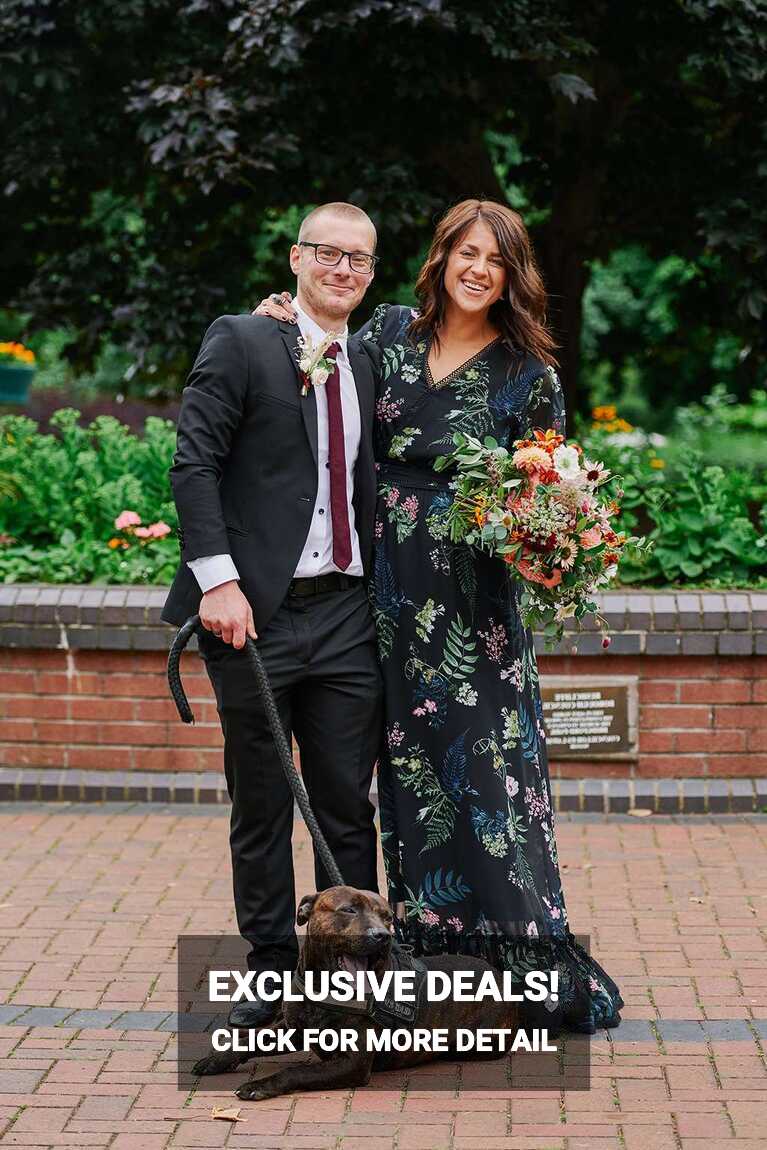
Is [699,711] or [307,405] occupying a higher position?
[307,405]

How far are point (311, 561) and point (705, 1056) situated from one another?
1.70 metres

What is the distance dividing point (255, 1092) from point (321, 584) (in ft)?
4.32

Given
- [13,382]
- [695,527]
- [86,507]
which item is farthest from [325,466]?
[13,382]

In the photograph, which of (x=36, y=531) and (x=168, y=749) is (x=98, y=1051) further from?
(x=36, y=531)

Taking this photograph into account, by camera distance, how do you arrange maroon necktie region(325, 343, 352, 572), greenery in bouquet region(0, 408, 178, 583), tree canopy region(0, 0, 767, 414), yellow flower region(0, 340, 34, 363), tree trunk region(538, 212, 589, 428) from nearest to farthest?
maroon necktie region(325, 343, 352, 572) → greenery in bouquet region(0, 408, 178, 583) → tree canopy region(0, 0, 767, 414) → tree trunk region(538, 212, 589, 428) → yellow flower region(0, 340, 34, 363)

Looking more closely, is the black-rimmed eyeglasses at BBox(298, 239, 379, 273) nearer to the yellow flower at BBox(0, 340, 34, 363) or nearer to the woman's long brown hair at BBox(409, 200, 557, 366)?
the woman's long brown hair at BBox(409, 200, 557, 366)

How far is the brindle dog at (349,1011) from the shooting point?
12.9 feet

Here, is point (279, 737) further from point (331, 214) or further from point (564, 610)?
point (331, 214)

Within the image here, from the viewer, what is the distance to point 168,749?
7316mm

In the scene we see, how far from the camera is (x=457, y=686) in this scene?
4.51m

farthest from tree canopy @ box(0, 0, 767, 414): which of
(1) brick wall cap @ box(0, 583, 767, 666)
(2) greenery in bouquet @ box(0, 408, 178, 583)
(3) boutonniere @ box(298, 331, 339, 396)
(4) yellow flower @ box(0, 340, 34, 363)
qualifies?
(3) boutonniere @ box(298, 331, 339, 396)

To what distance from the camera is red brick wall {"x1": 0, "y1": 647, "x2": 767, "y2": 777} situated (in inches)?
278

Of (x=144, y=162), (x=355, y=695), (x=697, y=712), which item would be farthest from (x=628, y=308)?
(x=355, y=695)

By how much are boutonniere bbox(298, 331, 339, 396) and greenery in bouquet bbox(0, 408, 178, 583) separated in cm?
344
